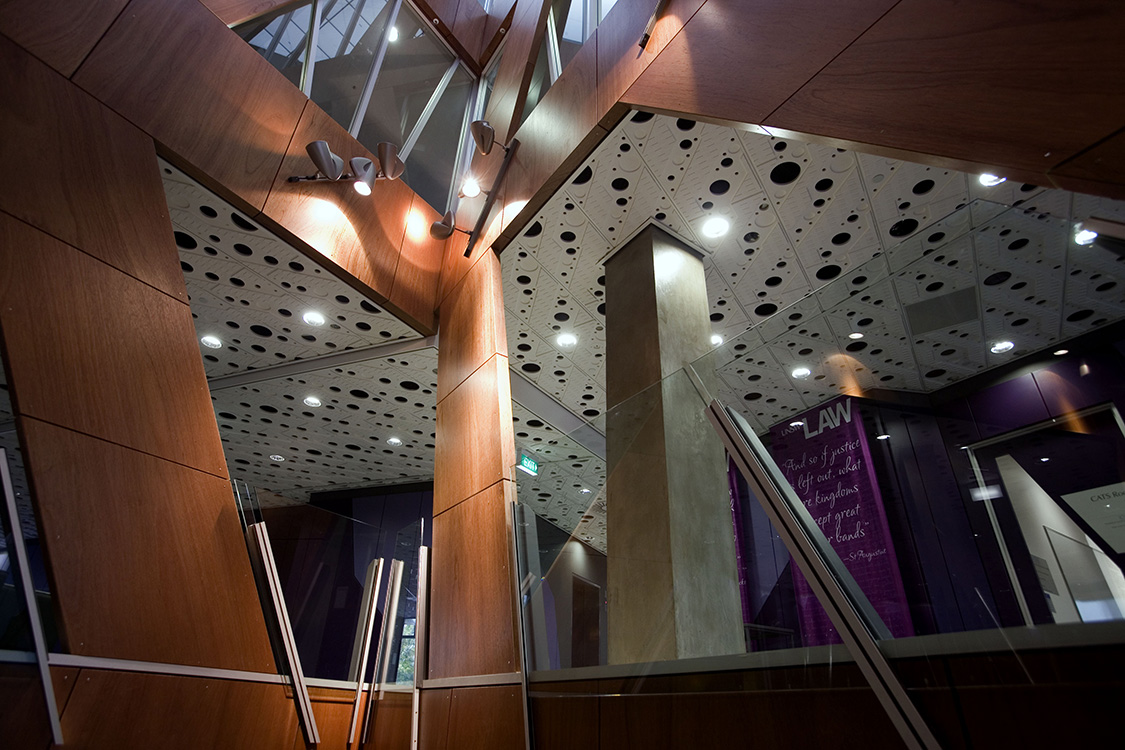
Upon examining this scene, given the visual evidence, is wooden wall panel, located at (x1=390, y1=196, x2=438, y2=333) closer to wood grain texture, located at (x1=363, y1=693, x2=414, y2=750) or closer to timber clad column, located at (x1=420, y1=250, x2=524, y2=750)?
timber clad column, located at (x1=420, y1=250, x2=524, y2=750)

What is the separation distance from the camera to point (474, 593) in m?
4.31

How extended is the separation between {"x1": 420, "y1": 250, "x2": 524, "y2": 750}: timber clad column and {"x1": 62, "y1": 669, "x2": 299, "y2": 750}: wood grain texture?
109 centimetres

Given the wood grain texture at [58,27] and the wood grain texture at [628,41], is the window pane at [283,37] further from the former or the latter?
the wood grain texture at [628,41]

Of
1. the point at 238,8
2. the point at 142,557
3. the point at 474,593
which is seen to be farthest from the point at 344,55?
the point at 474,593

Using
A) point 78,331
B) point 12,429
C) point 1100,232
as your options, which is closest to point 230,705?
point 12,429

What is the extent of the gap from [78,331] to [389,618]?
2.88m

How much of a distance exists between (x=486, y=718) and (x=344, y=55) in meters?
7.18

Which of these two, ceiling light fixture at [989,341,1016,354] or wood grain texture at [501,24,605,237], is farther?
wood grain texture at [501,24,605,237]

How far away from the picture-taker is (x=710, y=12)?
12.1ft

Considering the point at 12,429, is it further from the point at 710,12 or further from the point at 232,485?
the point at 710,12

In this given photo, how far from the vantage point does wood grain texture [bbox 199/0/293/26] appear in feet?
18.0

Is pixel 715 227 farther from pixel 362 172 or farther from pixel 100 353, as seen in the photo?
pixel 100 353

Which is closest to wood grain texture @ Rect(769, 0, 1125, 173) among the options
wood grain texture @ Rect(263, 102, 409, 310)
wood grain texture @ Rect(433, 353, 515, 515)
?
wood grain texture @ Rect(433, 353, 515, 515)

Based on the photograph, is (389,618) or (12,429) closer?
(12,429)
